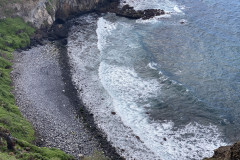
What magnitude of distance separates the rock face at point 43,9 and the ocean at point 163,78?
4.17 m

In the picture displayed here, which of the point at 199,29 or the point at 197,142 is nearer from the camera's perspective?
the point at 197,142

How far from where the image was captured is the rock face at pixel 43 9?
2341 inches

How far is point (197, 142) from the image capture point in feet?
123

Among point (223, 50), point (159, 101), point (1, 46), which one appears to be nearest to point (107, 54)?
point (159, 101)

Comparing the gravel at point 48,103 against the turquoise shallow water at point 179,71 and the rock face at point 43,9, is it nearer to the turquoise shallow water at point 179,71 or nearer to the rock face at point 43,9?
the turquoise shallow water at point 179,71

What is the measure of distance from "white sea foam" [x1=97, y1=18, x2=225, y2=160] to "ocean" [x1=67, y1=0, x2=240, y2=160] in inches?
5.6

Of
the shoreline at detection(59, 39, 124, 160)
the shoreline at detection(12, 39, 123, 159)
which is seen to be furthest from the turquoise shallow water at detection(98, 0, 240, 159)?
the shoreline at detection(12, 39, 123, 159)

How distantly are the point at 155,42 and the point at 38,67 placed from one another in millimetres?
28566

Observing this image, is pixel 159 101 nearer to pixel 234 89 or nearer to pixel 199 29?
pixel 234 89

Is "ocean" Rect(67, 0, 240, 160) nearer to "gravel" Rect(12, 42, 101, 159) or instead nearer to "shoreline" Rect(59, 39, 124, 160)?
"shoreline" Rect(59, 39, 124, 160)

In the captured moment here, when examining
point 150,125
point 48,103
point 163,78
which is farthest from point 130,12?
point 150,125

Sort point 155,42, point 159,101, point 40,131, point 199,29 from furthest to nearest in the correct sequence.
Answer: point 199,29
point 155,42
point 159,101
point 40,131

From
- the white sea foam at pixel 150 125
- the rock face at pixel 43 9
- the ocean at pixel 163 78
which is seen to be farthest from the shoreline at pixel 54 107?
the rock face at pixel 43 9

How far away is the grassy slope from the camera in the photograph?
97.2 feet
